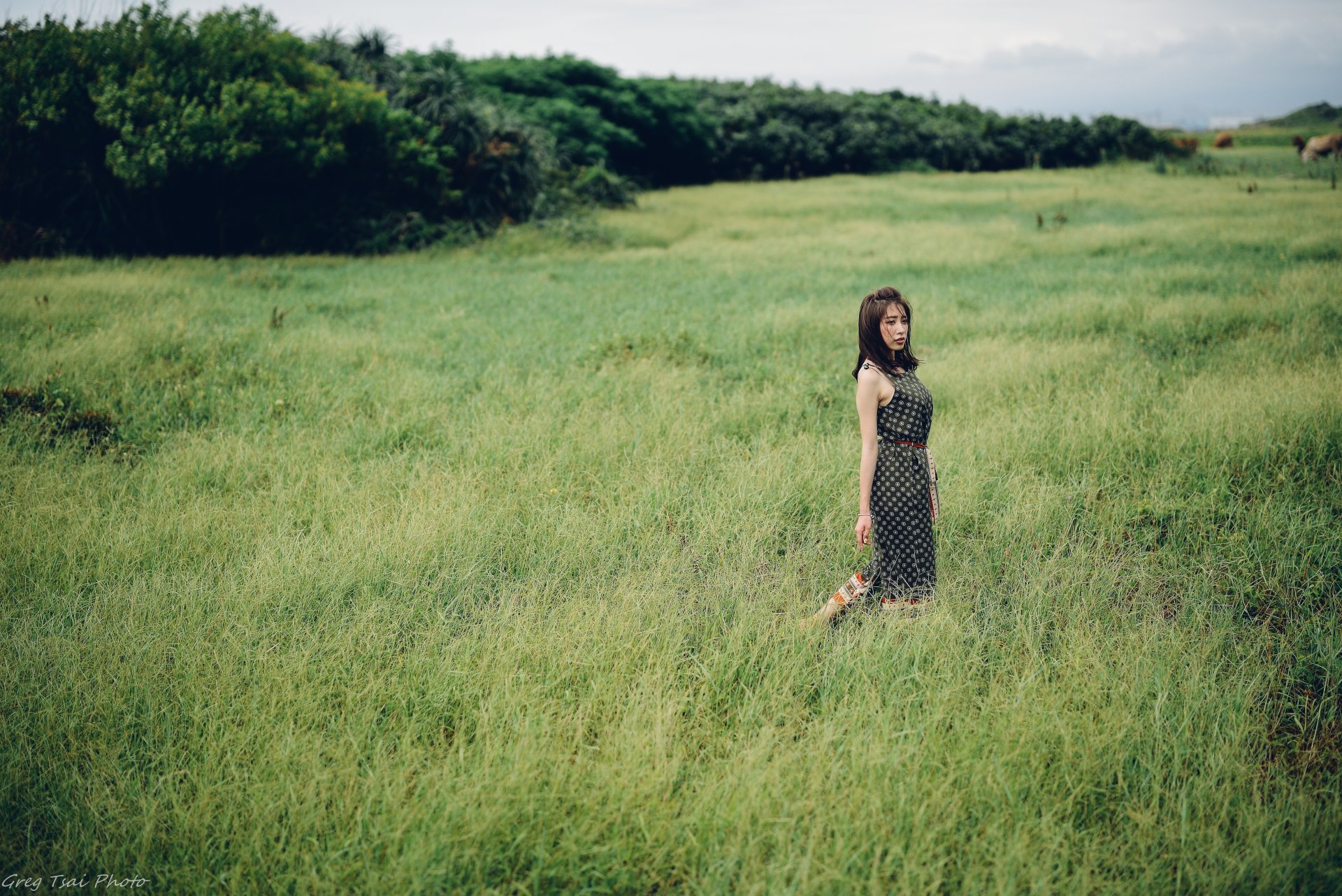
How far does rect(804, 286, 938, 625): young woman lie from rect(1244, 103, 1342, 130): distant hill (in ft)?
202

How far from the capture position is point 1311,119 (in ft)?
176

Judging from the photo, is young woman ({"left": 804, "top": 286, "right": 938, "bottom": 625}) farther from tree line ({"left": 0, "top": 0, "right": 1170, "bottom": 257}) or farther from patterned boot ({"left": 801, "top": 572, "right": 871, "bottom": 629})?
tree line ({"left": 0, "top": 0, "right": 1170, "bottom": 257})

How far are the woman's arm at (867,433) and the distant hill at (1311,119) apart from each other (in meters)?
61.8

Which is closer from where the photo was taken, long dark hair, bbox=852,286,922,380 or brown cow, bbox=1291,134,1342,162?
long dark hair, bbox=852,286,922,380

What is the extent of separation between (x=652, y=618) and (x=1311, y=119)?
7497cm

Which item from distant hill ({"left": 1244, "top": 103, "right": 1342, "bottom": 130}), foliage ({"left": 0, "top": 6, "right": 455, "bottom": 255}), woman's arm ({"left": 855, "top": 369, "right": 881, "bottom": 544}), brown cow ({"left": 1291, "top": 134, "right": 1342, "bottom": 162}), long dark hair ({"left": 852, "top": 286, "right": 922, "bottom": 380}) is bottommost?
woman's arm ({"left": 855, "top": 369, "right": 881, "bottom": 544})

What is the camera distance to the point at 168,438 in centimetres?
488

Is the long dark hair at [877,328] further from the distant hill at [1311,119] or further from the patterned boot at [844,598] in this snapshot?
the distant hill at [1311,119]

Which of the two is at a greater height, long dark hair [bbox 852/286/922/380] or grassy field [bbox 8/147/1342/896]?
long dark hair [bbox 852/286/922/380]

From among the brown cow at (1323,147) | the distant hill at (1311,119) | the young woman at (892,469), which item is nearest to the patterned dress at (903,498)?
the young woman at (892,469)

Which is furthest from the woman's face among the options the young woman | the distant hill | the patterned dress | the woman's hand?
the distant hill

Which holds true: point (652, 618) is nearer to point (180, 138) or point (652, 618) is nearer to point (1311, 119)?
point (180, 138)

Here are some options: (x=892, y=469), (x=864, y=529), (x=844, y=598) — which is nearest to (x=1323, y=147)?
(x=892, y=469)

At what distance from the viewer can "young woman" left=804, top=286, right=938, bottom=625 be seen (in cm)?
297
